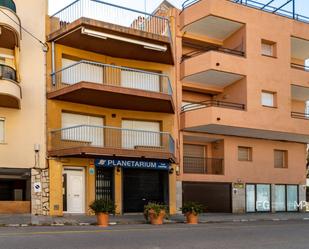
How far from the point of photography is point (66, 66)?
24.9 meters

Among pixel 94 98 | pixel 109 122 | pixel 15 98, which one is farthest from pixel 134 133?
pixel 15 98

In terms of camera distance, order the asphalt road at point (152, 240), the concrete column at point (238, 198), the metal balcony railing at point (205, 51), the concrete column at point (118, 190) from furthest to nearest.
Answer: the concrete column at point (238, 198)
the metal balcony railing at point (205, 51)
the concrete column at point (118, 190)
the asphalt road at point (152, 240)

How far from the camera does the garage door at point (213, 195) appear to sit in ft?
97.6

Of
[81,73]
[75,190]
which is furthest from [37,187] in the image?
[81,73]

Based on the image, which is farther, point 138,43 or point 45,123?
point 138,43

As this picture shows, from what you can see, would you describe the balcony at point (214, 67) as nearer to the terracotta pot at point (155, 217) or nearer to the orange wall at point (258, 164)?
the orange wall at point (258, 164)

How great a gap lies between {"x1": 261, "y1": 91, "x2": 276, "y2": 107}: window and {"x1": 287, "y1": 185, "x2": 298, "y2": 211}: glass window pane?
247 inches

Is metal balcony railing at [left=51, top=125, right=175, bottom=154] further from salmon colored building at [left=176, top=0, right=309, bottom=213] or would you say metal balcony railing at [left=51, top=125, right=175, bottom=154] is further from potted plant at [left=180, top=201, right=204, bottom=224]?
potted plant at [left=180, top=201, right=204, bottom=224]

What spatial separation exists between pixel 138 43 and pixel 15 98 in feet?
23.1

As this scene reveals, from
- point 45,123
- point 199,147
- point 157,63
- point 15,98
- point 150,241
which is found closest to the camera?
point 150,241

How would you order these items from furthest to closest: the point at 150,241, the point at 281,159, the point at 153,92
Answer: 1. the point at 281,159
2. the point at 153,92
3. the point at 150,241

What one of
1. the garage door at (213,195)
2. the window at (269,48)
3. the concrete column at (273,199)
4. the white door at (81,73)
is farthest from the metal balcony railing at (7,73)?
the concrete column at (273,199)

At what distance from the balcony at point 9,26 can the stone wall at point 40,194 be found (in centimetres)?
605

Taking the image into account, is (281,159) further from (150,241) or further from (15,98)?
(150,241)
